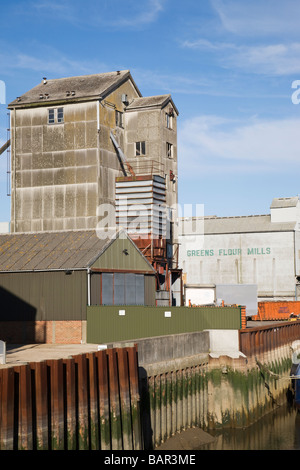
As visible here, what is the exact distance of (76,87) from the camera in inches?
2388

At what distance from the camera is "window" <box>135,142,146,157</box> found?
62.2 metres

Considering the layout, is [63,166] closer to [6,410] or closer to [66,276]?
[66,276]

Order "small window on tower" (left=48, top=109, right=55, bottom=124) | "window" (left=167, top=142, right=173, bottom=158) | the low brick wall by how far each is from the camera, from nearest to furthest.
A: the low brick wall, "small window on tower" (left=48, top=109, right=55, bottom=124), "window" (left=167, top=142, right=173, bottom=158)

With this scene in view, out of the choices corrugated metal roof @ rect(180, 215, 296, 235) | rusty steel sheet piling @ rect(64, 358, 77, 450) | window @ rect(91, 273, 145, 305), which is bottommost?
rusty steel sheet piling @ rect(64, 358, 77, 450)

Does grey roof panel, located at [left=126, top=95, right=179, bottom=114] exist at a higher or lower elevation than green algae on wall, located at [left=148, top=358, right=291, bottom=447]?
higher

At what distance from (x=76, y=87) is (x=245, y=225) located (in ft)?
139

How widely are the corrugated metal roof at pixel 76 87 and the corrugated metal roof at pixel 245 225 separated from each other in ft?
122

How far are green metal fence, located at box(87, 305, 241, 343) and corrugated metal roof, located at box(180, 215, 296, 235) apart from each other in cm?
5648

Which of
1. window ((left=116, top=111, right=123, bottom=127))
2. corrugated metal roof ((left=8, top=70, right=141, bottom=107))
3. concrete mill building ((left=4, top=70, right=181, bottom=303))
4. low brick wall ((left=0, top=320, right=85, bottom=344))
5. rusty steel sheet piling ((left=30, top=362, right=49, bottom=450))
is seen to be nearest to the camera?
rusty steel sheet piling ((left=30, top=362, right=49, bottom=450))

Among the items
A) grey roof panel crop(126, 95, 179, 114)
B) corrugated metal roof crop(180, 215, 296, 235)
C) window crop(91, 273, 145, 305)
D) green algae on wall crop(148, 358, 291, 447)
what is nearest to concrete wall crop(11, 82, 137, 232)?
grey roof panel crop(126, 95, 179, 114)

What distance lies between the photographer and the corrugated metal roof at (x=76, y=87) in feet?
194

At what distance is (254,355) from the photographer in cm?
3659

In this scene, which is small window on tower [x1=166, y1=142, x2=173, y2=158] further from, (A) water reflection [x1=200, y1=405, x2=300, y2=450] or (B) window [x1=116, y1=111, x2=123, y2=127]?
(A) water reflection [x1=200, y1=405, x2=300, y2=450]

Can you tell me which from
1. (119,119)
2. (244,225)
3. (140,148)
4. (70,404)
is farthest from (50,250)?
(244,225)
